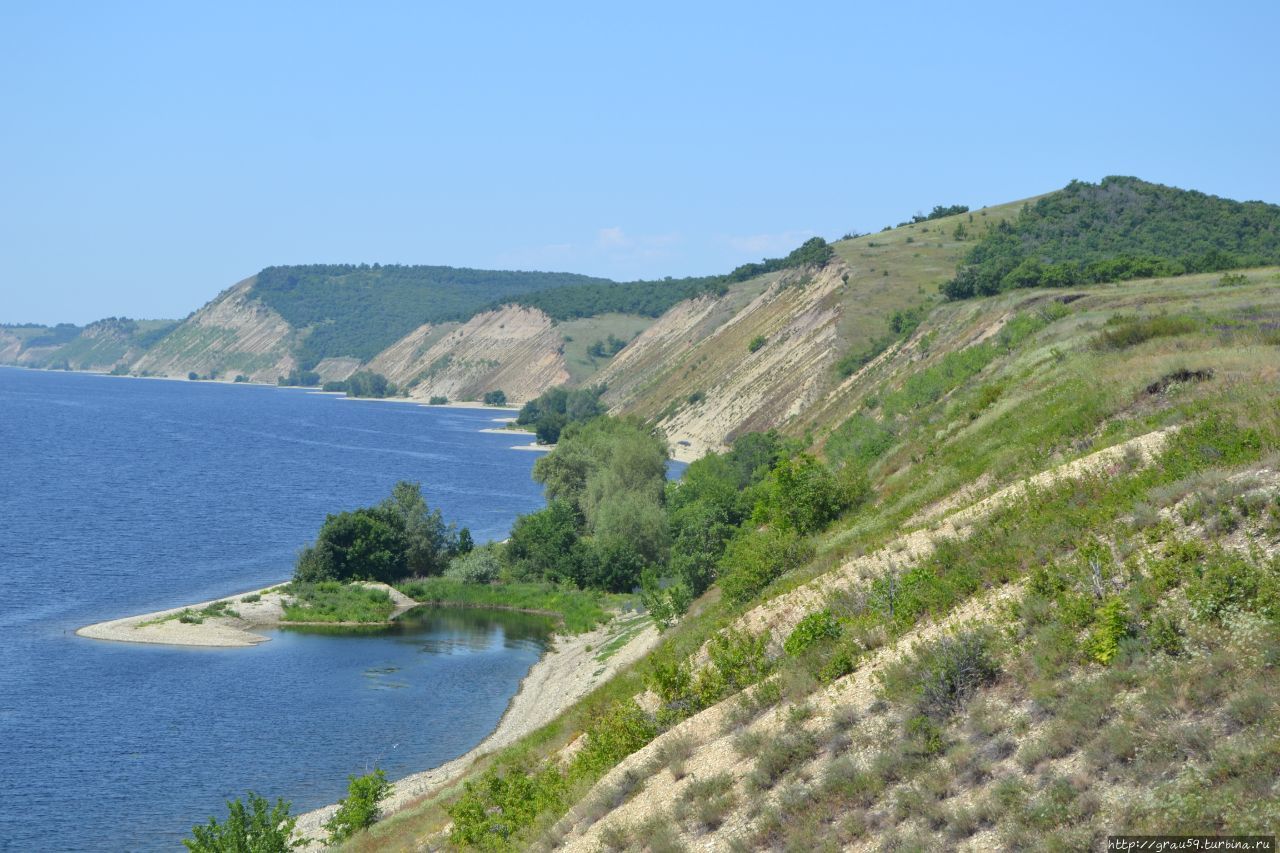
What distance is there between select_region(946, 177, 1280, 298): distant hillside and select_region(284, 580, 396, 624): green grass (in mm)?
66207

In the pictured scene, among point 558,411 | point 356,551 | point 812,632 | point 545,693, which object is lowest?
point 545,693

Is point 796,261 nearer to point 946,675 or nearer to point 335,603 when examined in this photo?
point 335,603

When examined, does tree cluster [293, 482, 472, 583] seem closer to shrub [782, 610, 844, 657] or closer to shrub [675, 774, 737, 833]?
shrub [782, 610, 844, 657]

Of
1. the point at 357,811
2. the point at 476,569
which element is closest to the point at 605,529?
the point at 476,569

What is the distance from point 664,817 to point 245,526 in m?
73.0

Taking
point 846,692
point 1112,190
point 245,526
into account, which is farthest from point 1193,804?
point 1112,190

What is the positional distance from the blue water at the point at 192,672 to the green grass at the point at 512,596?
1.38m

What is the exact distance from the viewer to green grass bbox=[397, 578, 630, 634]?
2319 inches

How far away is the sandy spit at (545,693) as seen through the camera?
3048cm

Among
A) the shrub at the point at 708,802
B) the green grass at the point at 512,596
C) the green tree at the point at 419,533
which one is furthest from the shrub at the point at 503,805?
the green tree at the point at 419,533

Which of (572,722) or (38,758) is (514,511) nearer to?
(38,758)

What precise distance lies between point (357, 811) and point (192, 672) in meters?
23.6

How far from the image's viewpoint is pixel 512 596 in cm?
6103

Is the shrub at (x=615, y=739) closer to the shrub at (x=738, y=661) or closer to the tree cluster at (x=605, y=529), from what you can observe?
the shrub at (x=738, y=661)
